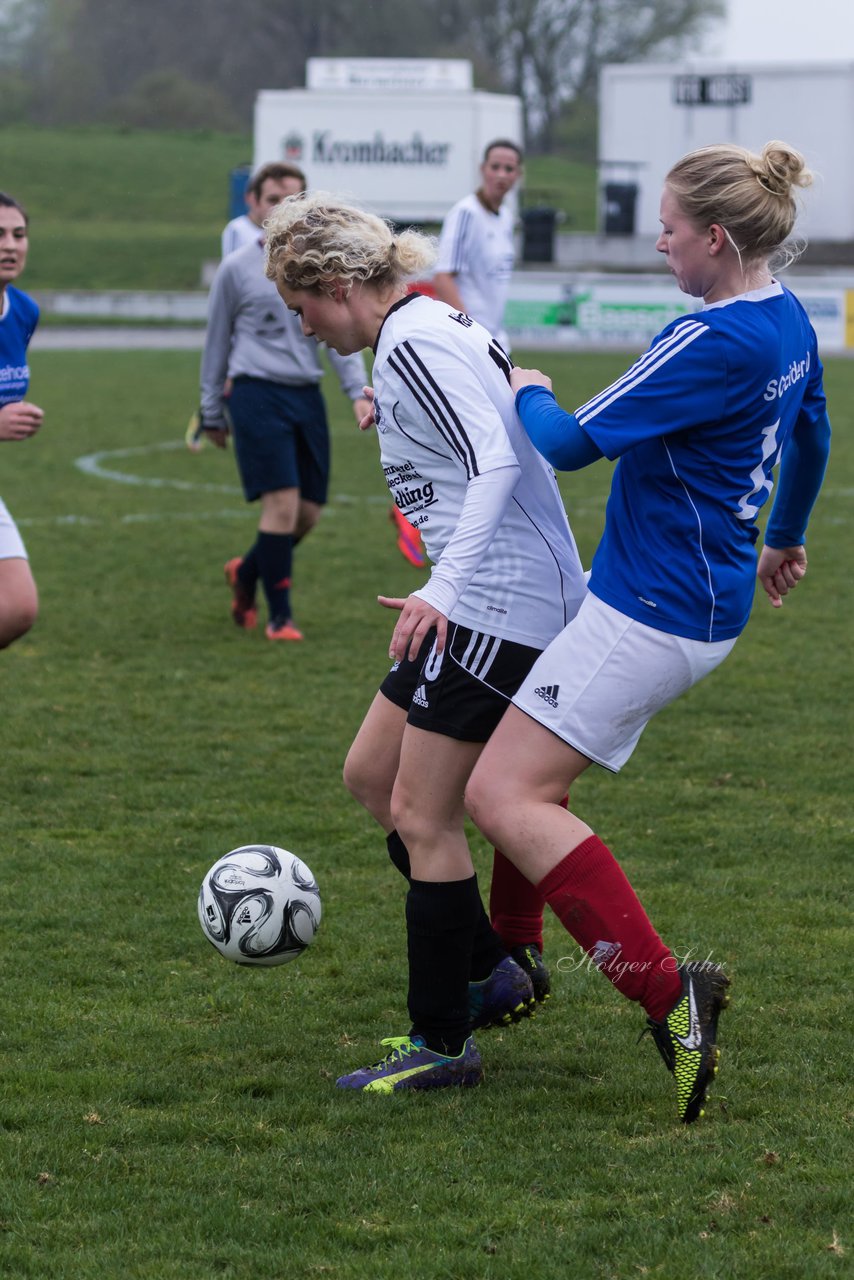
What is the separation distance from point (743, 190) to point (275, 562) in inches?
201

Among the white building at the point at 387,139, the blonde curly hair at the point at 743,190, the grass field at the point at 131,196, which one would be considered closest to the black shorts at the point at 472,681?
the blonde curly hair at the point at 743,190

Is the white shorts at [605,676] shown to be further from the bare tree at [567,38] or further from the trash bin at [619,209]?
the bare tree at [567,38]

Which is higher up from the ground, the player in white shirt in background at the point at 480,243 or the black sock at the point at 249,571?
the player in white shirt in background at the point at 480,243

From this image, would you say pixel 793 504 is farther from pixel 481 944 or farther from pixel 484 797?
pixel 481 944

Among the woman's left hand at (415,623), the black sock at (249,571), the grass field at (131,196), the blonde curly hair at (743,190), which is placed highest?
the blonde curly hair at (743,190)

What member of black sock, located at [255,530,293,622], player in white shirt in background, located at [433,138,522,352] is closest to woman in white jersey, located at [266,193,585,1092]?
black sock, located at [255,530,293,622]

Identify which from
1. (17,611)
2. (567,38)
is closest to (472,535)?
(17,611)

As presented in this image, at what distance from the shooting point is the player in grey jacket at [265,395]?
7.83 m

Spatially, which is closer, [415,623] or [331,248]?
[415,623]

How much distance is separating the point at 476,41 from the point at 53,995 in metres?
64.8

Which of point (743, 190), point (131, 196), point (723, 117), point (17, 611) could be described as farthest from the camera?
point (131, 196)

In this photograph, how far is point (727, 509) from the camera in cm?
328

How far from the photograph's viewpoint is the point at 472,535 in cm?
326

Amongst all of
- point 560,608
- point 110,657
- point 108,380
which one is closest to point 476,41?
point 108,380
